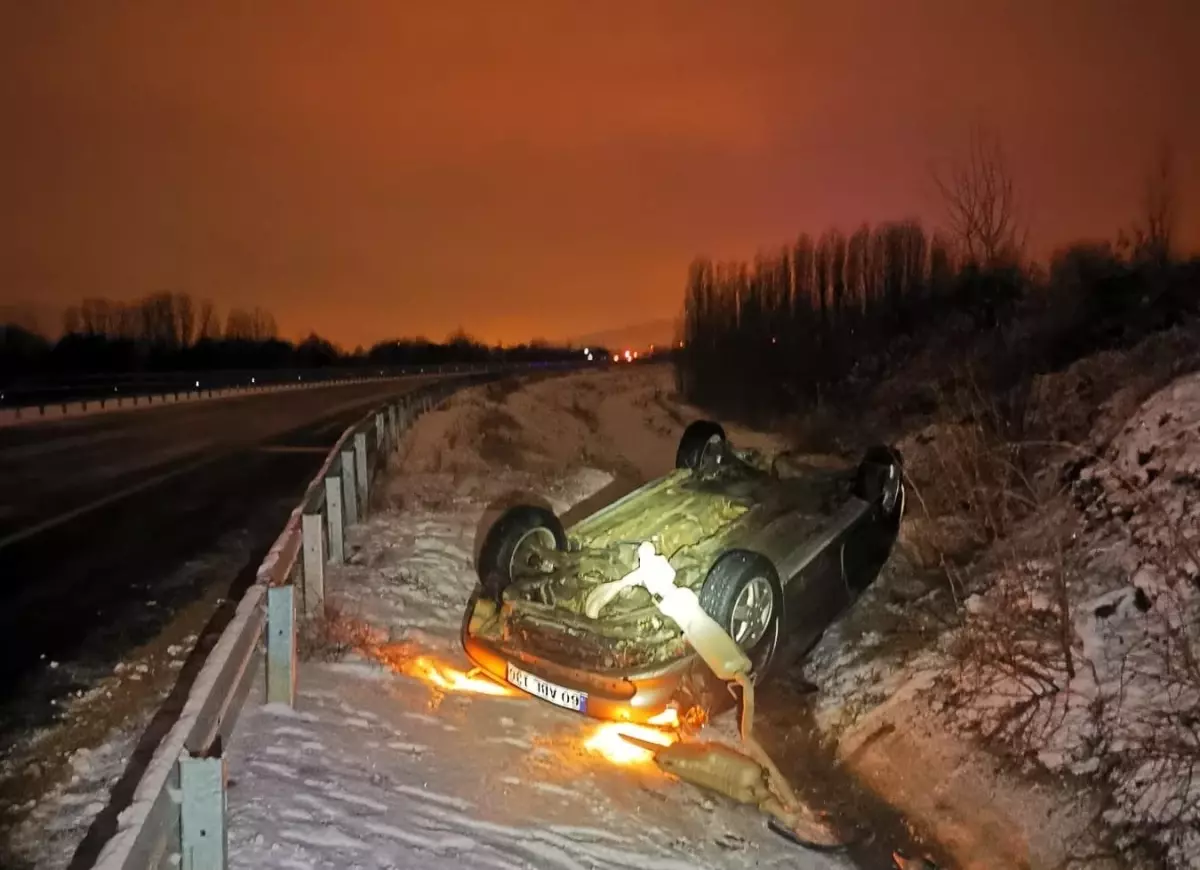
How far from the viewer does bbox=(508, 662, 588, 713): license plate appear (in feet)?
21.1

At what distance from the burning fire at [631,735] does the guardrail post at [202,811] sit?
3306 millimetres

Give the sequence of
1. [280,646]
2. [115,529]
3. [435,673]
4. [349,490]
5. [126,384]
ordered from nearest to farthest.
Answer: [280,646], [435,673], [349,490], [115,529], [126,384]

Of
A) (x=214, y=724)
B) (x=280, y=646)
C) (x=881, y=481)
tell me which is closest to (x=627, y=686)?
(x=280, y=646)

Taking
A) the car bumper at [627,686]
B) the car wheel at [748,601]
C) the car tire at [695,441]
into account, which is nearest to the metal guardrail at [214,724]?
the car bumper at [627,686]

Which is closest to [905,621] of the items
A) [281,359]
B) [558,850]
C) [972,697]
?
[972,697]

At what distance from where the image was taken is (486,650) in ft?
23.3

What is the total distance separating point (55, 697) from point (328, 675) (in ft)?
5.40

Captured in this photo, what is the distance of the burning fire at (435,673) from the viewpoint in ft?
23.1

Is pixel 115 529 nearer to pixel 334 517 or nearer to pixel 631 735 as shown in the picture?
pixel 334 517

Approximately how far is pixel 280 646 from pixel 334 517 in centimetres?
414

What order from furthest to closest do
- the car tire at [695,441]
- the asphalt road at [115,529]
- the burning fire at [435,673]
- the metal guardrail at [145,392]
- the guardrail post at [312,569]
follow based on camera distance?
the metal guardrail at [145,392], the car tire at [695,441], the guardrail post at [312,569], the asphalt road at [115,529], the burning fire at [435,673]

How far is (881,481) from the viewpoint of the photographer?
9.32 meters

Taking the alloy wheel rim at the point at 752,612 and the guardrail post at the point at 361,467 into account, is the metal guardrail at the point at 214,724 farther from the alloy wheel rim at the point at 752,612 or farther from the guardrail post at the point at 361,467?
the guardrail post at the point at 361,467

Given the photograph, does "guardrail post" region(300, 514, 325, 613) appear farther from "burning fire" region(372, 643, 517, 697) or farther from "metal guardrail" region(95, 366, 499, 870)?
"burning fire" region(372, 643, 517, 697)
